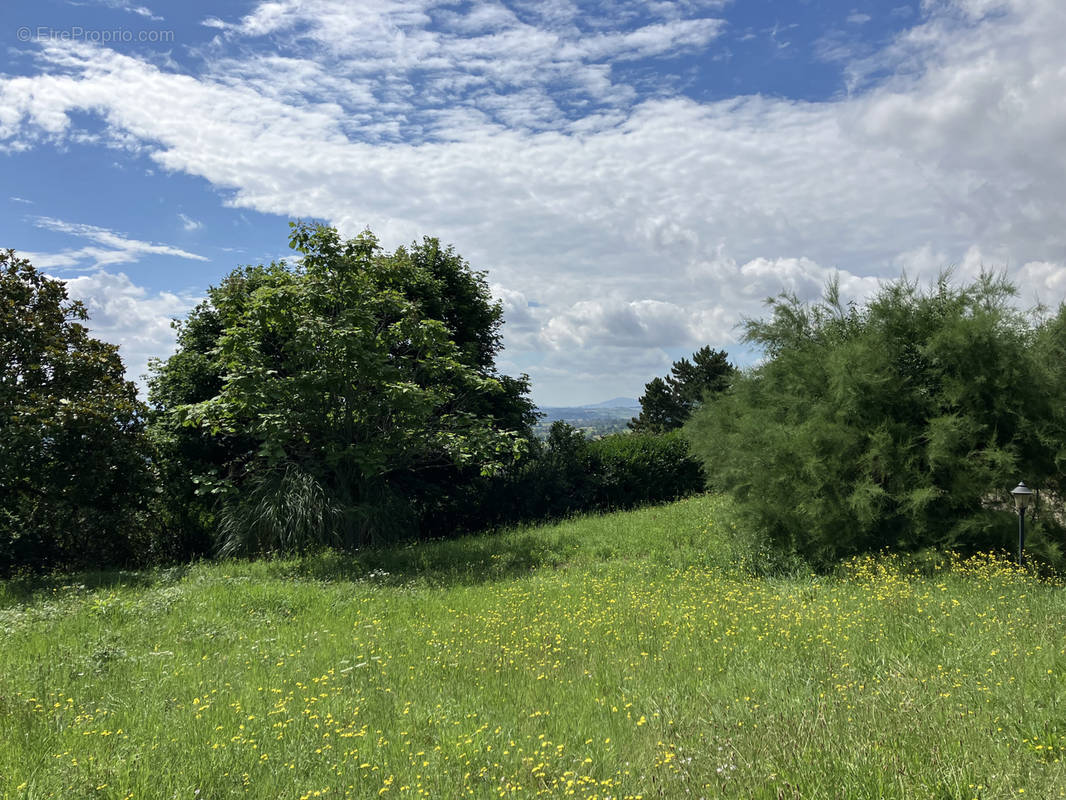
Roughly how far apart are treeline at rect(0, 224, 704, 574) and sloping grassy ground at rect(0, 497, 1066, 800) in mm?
3185

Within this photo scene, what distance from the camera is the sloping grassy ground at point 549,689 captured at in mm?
3875

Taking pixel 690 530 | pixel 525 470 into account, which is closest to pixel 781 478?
pixel 690 530

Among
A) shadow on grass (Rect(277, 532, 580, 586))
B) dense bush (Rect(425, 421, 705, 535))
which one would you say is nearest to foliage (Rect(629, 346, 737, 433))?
dense bush (Rect(425, 421, 705, 535))

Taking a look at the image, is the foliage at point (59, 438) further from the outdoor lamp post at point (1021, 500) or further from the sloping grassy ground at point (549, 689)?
the outdoor lamp post at point (1021, 500)

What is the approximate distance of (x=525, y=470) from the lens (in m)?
19.4

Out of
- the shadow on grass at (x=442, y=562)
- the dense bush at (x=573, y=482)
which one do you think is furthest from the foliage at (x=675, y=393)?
the shadow on grass at (x=442, y=562)

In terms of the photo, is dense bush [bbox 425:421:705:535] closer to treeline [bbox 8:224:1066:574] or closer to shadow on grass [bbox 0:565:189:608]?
treeline [bbox 8:224:1066:574]

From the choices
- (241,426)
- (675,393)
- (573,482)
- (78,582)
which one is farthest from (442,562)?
(675,393)

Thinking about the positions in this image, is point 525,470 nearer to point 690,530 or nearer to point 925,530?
point 690,530

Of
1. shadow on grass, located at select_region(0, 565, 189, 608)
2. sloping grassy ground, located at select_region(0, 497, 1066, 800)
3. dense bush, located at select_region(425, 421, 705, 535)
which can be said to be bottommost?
shadow on grass, located at select_region(0, 565, 189, 608)

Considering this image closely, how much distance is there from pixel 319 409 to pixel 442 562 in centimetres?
405

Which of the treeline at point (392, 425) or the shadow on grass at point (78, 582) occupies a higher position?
the treeline at point (392, 425)

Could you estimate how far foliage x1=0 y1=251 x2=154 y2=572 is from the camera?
482 inches

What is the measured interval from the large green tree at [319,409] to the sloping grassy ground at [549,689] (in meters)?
3.32
